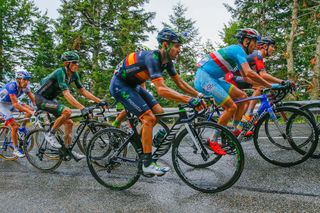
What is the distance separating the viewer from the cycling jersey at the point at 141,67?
4.42 m

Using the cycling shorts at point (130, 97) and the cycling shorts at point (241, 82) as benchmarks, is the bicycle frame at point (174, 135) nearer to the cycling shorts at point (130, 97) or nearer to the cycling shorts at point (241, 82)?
the cycling shorts at point (130, 97)

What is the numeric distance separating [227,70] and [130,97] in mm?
2181

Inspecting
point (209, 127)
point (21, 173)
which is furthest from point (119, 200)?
point (21, 173)

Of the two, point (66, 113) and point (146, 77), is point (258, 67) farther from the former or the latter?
point (66, 113)

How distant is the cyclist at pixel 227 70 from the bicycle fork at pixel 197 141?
129 cm

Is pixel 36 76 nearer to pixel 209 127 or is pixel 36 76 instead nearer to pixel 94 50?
pixel 94 50

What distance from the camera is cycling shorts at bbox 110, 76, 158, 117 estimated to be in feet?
15.1

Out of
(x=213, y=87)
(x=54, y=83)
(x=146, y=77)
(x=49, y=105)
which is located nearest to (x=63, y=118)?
(x=49, y=105)

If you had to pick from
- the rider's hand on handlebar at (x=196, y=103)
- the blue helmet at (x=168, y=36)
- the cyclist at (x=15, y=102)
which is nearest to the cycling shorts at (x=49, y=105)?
the cyclist at (x=15, y=102)

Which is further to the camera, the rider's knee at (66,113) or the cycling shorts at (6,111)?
the cycling shorts at (6,111)

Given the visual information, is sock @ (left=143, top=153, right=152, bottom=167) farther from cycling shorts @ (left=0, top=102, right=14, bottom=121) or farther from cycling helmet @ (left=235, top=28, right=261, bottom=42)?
cycling shorts @ (left=0, top=102, right=14, bottom=121)

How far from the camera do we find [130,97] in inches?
185

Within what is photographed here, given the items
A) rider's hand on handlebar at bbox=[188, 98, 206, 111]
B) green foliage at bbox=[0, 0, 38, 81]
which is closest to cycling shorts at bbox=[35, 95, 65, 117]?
rider's hand on handlebar at bbox=[188, 98, 206, 111]

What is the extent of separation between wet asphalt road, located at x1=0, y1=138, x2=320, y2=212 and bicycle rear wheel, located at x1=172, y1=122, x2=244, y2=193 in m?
0.14
